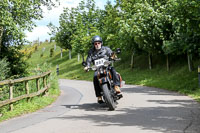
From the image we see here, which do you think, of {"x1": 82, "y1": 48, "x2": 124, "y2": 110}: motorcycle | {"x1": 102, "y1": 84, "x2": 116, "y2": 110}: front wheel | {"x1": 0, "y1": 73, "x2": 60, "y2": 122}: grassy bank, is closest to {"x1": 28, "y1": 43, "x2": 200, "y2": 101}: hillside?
{"x1": 82, "y1": 48, "x2": 124, "y2": 110}: motorcycle

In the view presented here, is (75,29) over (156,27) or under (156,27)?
over

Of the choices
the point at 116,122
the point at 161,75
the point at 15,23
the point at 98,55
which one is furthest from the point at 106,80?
the point at 161,75

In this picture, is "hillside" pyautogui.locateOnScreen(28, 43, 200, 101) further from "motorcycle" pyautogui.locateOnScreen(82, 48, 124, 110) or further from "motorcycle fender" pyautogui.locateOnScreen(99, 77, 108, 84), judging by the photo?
"motorcycle fender" pyautogui.locateOnScreen(99, 77, 108, 84)

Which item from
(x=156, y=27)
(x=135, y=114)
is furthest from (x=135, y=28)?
(x=135, y=114)

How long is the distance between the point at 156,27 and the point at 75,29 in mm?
23614

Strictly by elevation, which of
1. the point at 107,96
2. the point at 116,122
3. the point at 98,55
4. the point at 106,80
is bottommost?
the point at 116,122

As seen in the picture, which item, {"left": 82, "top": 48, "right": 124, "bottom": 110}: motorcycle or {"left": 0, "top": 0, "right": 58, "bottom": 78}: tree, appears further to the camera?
{"left": 0, "top": 0, "right": 58, "bottom": 78}: tree

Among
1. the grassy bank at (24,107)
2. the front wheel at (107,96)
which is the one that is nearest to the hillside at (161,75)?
the front wheel at (107,96)

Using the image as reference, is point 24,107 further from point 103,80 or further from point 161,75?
point 161,75

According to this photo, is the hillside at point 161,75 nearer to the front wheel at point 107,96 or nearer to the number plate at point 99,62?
the front wheel at point 107,96

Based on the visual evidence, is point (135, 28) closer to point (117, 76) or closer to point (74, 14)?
point (117, 76)

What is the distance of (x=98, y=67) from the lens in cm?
823

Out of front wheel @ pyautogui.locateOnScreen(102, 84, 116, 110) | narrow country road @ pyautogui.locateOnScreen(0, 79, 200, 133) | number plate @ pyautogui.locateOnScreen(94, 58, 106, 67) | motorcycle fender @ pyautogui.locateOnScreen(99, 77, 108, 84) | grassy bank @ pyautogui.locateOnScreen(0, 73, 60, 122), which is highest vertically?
number plate @ pyautogui.locateOnScreen(94, 58, 106, 67)

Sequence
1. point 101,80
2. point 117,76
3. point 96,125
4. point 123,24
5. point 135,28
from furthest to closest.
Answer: point 123,24, point 135,28, point 117,76, point 101,80, point 96,125
